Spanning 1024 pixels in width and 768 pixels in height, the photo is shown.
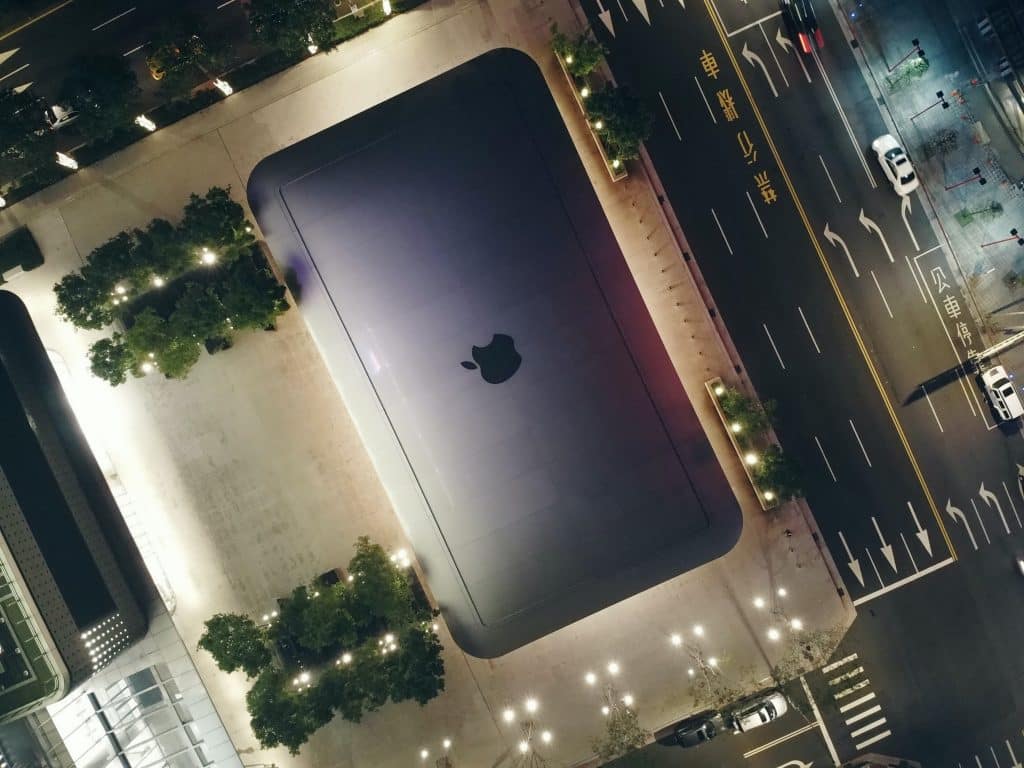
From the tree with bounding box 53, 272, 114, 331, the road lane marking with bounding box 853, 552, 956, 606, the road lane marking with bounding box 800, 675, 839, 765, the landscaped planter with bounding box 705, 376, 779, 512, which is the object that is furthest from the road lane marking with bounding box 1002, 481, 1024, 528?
the tree with bounding box 53, 272, 114, 331

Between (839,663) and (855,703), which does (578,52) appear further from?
(855,703)

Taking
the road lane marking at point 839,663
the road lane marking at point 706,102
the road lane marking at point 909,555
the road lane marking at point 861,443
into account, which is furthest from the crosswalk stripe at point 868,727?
the road lane marking at point 706,102

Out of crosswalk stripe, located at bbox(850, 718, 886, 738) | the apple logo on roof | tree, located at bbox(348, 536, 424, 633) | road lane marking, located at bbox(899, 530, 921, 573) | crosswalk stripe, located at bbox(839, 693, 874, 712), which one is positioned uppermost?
the apple logo on roof

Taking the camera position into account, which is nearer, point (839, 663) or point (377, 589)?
point (377, 589)

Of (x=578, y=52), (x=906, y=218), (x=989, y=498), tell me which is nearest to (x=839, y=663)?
(x=989, y=498)

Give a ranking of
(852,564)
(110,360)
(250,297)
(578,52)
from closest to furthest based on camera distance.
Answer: (250,297), (110,360), (578,52), (852,564)

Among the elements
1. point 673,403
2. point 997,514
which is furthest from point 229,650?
point 997,514

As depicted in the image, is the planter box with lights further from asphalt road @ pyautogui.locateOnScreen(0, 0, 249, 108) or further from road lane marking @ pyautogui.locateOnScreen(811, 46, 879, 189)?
asphalt road @ pyautogui.locateOnScreen(0, 0, 249, 108)

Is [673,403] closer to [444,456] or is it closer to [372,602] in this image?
[444,456]
